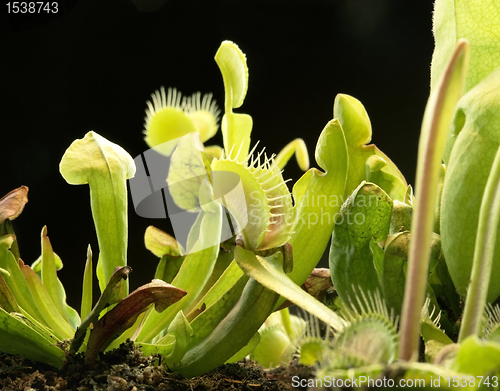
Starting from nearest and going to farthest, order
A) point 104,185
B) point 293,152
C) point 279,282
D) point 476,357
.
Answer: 1. point 476,357
2. point 279,282
3. point 104,185
4. point 293,152

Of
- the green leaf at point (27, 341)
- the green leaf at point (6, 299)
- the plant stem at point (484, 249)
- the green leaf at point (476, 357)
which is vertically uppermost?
the plant stem at point (484, 249)

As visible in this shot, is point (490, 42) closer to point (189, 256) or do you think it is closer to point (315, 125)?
point (189, 256)

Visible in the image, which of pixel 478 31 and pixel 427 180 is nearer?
pixel 427 180

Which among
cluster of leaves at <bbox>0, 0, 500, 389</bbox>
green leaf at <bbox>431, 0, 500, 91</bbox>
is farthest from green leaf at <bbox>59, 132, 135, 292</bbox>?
green leaf at <bbox>431, 0, 500, 91</bbox>

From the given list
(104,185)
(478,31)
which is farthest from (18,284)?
(478,31)

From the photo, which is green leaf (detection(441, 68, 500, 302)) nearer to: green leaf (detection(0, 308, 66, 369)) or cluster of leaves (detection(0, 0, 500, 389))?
cluster of leaves (detection(0, 0, 500, 389))

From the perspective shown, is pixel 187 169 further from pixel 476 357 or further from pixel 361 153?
pixel 476 357

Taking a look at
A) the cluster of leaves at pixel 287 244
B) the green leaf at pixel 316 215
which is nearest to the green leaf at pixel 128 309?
the cluster of leaves at pixel 287 244

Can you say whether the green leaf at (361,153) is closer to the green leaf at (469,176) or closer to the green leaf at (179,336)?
the green leaf at (469,176)
